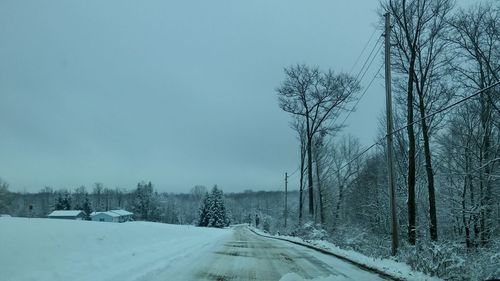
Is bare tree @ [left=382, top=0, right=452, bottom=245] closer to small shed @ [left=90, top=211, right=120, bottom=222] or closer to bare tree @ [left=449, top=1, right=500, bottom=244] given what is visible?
bare tree @ [left=449, top=1, right=500, bottom=244]

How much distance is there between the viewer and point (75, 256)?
38.7 ft

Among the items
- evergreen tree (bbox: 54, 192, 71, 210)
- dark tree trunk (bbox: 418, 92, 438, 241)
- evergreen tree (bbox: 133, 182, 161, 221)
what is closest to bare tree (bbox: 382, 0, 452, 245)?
dark tree trunk (bbox: 418, 92, 438, 241)

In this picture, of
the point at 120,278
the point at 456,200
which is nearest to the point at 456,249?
the point at 120,278

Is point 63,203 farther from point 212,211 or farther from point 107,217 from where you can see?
point 212,211

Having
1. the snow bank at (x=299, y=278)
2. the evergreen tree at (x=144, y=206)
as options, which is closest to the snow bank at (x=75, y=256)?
the snow bank at (x=299, y=278)

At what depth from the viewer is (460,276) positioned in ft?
37.9

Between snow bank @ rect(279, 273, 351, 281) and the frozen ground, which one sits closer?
the frozen ground

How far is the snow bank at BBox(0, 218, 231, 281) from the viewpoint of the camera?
32.0ft

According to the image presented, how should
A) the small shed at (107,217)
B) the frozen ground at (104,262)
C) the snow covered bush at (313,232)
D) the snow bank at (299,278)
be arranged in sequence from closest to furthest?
the frozen ground at (104,262), the snow bank at (299,278), the snow covered bush at (313,232), the small shed at (107,217)

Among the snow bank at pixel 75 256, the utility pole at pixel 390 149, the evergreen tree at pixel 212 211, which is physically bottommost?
the evergreen tree at pixel 212 211

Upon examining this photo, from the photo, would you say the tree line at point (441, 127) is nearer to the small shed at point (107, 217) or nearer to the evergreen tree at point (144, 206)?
the small shed at point (107, 217)

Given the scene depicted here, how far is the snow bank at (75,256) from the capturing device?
384 inches

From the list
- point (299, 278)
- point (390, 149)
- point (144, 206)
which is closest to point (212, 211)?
point (144, 206)

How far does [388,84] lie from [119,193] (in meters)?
176
